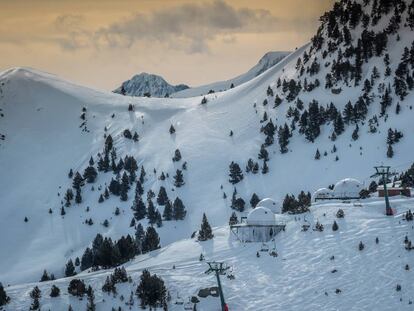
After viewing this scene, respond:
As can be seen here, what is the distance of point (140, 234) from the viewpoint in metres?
103

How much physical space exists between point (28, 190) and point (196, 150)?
129ft

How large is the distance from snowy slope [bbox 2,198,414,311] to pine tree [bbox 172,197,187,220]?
3941 cm

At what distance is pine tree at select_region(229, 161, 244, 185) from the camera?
388ft

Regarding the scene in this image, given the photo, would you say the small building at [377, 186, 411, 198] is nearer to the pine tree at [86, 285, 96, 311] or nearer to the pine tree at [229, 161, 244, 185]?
the pine tree at [86, 285, 96, 311]

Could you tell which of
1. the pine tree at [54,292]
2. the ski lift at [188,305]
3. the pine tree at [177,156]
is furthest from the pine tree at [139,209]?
the ski lift at [188,305]

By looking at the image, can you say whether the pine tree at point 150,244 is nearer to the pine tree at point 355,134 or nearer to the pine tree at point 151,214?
the pine tree at point 151,214

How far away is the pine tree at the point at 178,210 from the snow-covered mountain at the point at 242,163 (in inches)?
39.7

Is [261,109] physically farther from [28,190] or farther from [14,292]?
[14,292]

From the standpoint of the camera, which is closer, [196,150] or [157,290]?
[157,290]

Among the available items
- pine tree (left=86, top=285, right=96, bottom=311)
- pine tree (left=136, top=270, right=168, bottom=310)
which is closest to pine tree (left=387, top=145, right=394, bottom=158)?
pine tree (left=136, top=270, right=168, bottom=310)

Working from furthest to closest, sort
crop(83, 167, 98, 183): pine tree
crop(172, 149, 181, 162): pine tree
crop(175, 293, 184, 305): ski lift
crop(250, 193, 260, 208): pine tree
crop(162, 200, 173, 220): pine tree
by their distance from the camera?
1. crop(172, 149, 181, 162): pine tree
2. crop(83, 167, 98, 183): pine tree
3. crop(162, 200, 173, 220): pine tree
4. crop(250, 193, 260, 208): pine tree
5. crop(175, 293, 184, 305): ski lift

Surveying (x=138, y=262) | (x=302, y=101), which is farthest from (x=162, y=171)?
(x=138, y=262)

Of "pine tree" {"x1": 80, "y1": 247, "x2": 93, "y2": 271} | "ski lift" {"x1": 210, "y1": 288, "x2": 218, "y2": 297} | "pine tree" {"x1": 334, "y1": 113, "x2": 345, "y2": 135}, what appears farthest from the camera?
"pine tree" {"x1": 334, "y1": 113, "x2": 345, "y2": 135}

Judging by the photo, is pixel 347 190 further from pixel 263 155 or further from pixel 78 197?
pixel 78 197
